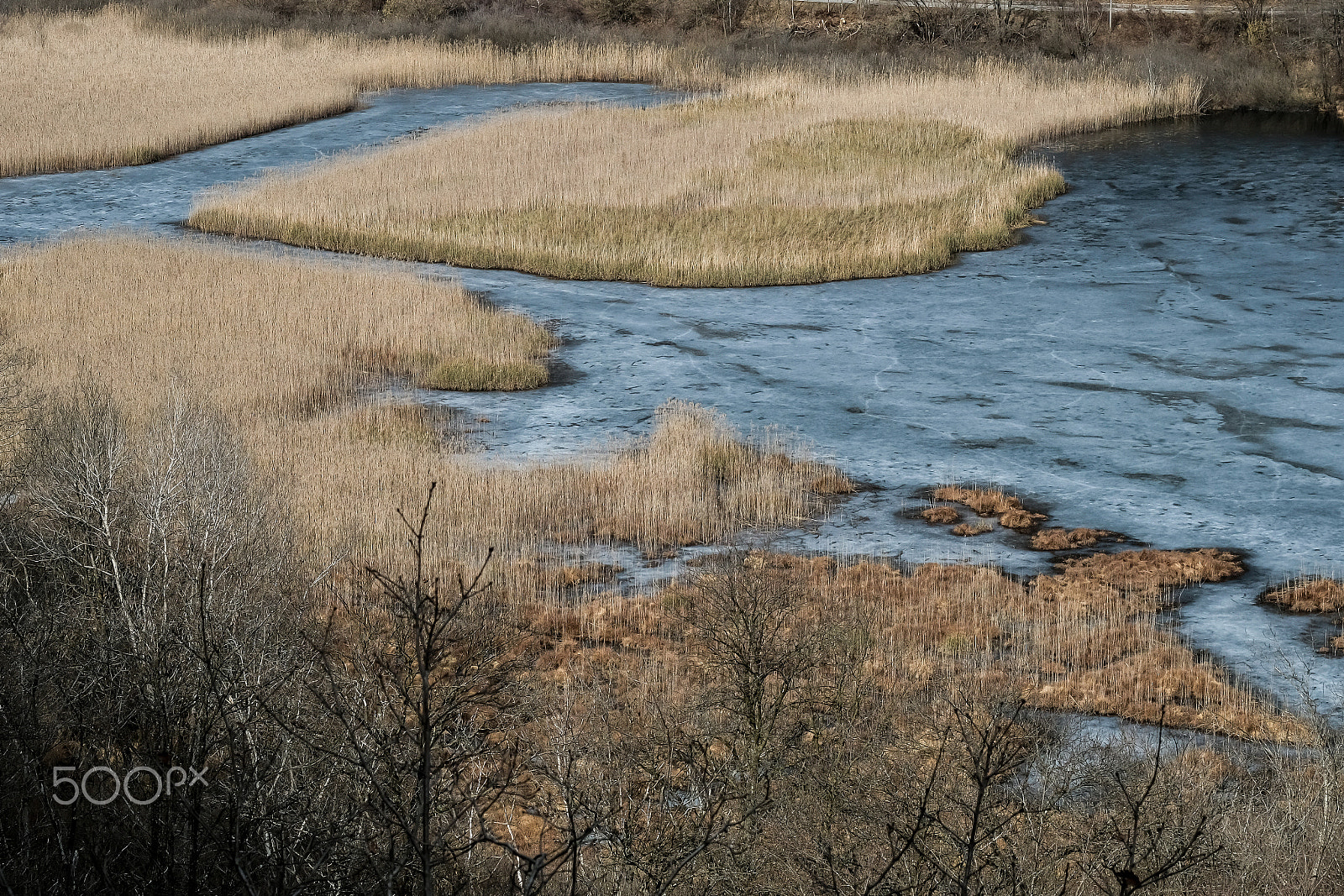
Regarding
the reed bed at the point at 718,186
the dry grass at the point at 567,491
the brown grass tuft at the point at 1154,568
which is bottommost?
the dry grass at the point at 567,491

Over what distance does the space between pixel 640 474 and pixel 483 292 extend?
303 inches

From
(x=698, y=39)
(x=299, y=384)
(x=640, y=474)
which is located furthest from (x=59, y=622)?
(x=698, y=39)

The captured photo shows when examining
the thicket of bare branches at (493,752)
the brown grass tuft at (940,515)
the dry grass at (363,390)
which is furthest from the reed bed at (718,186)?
the thicket of bare branches at (493,752)

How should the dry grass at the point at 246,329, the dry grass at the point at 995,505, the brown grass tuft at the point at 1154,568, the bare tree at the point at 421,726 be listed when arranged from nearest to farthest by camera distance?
the bare tree at the point at 421,726 → the brown grass tuft at the point at 1154,568 → the dry grass at the point at 995,505 → the dry grass at the point at 246,329

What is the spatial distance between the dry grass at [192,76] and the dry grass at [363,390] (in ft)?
29.6

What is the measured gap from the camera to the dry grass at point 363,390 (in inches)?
413

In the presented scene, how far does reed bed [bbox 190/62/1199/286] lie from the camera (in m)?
19.7

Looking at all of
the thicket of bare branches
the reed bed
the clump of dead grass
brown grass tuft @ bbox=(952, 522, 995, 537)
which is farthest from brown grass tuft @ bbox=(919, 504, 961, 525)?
the reed bed

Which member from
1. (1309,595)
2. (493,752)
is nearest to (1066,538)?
(1309,595)

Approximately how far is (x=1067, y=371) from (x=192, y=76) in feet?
90.5

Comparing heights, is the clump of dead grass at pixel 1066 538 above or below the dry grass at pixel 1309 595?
below

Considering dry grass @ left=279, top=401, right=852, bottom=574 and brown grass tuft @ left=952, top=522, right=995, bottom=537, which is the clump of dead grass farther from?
dry grass @ left=279, top=401, right=852, bottom=574

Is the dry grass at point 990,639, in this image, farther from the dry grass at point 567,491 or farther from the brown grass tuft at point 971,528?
the dry grass at point 567,491

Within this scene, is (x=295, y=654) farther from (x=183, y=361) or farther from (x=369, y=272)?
(x=369, y=272)
